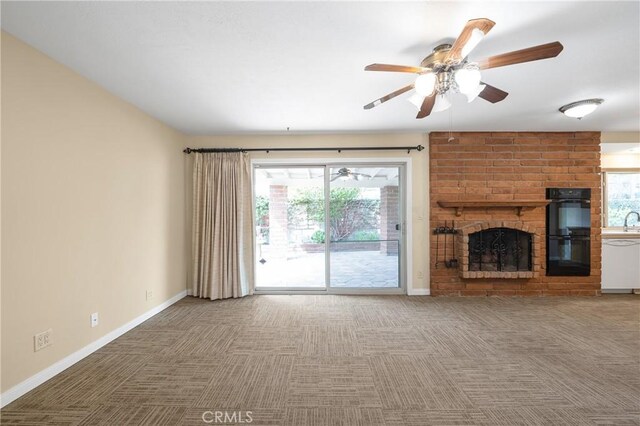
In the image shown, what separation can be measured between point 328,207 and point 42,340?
329 centimetres

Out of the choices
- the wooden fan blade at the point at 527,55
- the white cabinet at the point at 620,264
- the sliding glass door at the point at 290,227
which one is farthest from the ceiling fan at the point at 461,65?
the white cabinet at the point at 620,264

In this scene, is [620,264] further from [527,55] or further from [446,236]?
[527,55]

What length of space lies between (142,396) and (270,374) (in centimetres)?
87

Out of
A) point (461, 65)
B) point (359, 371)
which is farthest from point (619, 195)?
point (359, 371)

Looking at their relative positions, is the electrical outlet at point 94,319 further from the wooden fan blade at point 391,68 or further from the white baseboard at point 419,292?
the white baseboard at point 419,292

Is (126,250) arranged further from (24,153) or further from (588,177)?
(588,177)

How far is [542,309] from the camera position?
3.55 m

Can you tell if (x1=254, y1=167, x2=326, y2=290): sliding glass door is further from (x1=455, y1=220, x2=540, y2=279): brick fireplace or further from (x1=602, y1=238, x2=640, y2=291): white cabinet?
(x1=602, y1=238, x2=640, y2=291): white cabinet

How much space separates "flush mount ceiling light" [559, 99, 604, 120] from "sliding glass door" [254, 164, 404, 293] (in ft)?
6.49

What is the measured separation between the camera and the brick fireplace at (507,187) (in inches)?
163

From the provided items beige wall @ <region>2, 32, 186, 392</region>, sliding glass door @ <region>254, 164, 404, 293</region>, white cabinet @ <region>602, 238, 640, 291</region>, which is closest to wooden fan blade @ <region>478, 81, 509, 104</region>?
sliding glass door @ <region>254, 164, 404, 293</region>

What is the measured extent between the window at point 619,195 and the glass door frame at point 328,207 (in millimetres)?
3644

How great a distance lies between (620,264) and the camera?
417 centimetres

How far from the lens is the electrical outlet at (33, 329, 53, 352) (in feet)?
6.61
